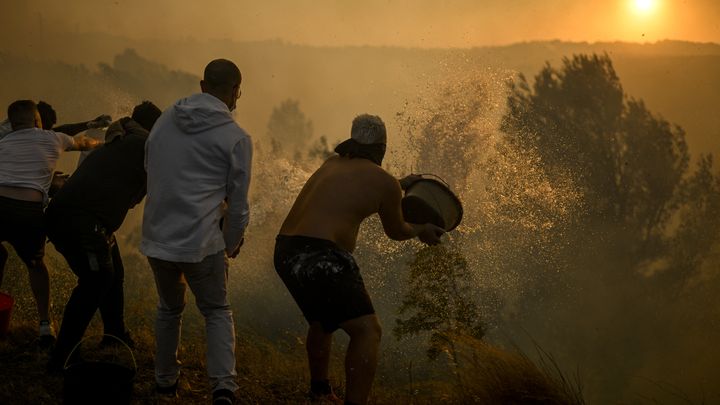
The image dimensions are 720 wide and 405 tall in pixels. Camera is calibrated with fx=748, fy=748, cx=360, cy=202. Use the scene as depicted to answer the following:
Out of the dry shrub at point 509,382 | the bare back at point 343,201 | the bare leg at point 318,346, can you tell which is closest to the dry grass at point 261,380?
the dry shrub at point 509,382

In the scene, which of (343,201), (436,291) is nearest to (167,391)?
(343,201)

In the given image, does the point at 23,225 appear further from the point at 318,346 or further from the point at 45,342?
the point at 318,346

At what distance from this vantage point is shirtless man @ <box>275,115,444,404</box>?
3.96 metres

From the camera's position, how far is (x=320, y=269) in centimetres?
402

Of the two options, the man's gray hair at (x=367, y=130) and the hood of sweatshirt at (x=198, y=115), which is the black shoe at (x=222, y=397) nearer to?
the hood of sweatshirt at (x=198, y=115)

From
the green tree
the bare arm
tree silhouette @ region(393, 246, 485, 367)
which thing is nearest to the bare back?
the bare arm

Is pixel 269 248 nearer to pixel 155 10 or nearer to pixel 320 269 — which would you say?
pixel 155 10

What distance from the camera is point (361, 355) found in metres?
3.92

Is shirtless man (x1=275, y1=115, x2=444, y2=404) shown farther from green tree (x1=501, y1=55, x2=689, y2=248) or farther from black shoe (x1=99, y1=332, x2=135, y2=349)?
green tree (x1=501, y1=55, x2=689, y2=248)

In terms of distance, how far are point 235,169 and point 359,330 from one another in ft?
3.48

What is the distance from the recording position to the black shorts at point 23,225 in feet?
16.1

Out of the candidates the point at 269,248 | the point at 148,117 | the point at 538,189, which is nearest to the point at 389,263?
the point at 269,248

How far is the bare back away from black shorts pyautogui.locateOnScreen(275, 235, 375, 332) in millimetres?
77

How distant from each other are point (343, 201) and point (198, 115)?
92cm
